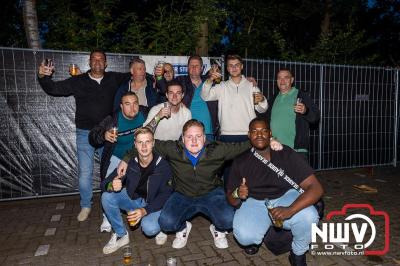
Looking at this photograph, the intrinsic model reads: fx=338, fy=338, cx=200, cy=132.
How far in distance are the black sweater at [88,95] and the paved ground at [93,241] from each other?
64.0 inches

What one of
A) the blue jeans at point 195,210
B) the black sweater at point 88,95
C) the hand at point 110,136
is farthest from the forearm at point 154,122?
the black sweater at point 88,95

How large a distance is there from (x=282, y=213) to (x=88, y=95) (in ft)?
11.4

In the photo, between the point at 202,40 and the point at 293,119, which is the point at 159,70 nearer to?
the point at 293,119

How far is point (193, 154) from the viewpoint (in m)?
4.26

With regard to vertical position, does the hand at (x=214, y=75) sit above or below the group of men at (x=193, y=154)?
above

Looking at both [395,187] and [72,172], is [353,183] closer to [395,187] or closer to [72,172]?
[395,187]

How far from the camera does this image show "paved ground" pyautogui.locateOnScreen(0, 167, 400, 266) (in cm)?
403

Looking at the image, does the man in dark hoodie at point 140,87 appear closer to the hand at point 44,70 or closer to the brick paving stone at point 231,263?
the hand at point 44,70

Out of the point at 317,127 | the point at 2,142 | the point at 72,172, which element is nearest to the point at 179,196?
the point at 72,172

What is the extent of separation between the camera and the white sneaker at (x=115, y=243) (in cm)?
423

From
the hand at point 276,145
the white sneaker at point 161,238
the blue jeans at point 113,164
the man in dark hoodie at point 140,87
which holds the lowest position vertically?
the white sneaker at point 161,238

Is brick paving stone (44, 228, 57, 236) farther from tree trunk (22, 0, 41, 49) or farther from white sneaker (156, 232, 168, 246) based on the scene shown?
tree trunk (22, 0, 41, 49)

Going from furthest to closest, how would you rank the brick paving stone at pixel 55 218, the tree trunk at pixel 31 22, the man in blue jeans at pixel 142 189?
the tree trunk at pixel 31 22
the brick paving stone at pixel 55 218
the man in blue jeans at pixel 142 189

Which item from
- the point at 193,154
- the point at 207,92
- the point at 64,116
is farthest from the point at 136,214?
the point at 64,116
